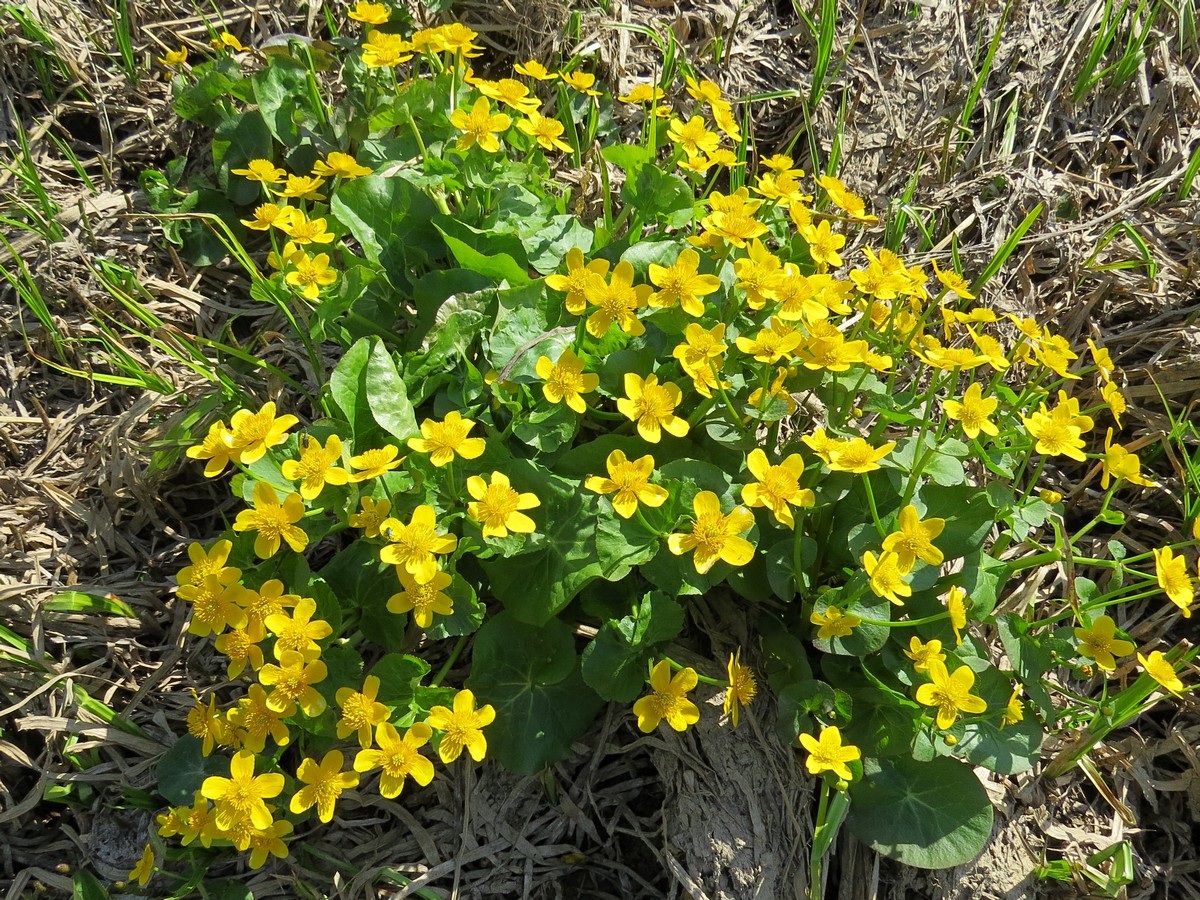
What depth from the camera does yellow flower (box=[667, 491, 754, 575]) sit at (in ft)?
5.83

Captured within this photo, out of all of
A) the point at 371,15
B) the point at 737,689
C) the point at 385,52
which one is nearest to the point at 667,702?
the point at 737,689

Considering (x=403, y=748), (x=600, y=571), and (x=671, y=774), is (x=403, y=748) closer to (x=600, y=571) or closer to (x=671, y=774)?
(x=600, y=571)

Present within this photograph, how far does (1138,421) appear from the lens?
269 centimetres

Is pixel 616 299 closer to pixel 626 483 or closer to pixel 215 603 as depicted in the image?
pixel 626 483

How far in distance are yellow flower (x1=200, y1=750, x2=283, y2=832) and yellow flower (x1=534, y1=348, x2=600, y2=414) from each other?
982 mm

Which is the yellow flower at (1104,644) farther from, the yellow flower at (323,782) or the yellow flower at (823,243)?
the yellow flower at (323,782)

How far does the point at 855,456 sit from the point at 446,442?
2.86ft

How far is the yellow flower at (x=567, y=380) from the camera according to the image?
1.88m

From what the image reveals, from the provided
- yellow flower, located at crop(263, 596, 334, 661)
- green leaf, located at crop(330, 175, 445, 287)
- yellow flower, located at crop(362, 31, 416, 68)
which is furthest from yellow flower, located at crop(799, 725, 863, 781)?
yellow flower, located at crop(362, 31, 416, 68)

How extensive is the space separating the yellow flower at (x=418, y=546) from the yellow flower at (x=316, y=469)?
150 millimetres

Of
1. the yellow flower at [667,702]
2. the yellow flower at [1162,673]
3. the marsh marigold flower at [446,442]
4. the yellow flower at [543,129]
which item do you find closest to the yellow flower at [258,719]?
the marsh marigold flower at [446,442]

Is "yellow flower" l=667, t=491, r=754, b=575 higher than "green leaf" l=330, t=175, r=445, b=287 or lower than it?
lower

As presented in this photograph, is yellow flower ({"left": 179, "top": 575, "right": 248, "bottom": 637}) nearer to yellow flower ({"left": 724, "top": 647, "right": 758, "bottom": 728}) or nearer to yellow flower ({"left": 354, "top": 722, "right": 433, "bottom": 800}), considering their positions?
yellow flower ({"left": 354, "top": 722, "right": 433, "bottom": 800})

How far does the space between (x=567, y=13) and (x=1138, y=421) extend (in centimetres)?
238
